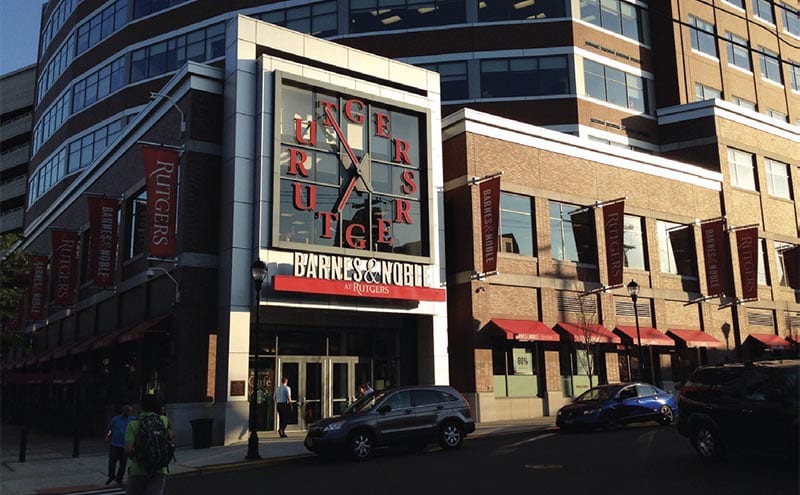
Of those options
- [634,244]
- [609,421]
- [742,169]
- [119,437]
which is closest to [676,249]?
[634,244]

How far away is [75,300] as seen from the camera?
3431 centimetres

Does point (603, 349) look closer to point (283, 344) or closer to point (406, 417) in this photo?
point (283, 344)

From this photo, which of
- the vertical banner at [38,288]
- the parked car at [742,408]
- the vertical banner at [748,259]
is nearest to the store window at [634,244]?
the vertical banner at [748,259]

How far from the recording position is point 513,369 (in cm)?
2766

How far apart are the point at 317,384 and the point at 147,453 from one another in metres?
16.9

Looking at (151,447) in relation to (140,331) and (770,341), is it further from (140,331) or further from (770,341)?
(770,341)

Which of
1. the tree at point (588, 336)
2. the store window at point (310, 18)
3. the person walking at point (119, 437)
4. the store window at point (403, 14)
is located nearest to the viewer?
the person walking at point (119, 437)

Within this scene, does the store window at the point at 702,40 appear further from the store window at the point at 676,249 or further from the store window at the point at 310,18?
the store window at the point at 310,18

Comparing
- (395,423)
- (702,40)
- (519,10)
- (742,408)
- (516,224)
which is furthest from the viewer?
(702,40)

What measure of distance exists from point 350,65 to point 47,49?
4077 cm

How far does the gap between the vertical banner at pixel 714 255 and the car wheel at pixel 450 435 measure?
2142 cm

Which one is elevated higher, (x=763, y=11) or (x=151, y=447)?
(x=763, y=11)

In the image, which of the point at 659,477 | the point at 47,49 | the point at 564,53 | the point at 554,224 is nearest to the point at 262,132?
the point at 554,224

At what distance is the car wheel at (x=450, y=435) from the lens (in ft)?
57.4
